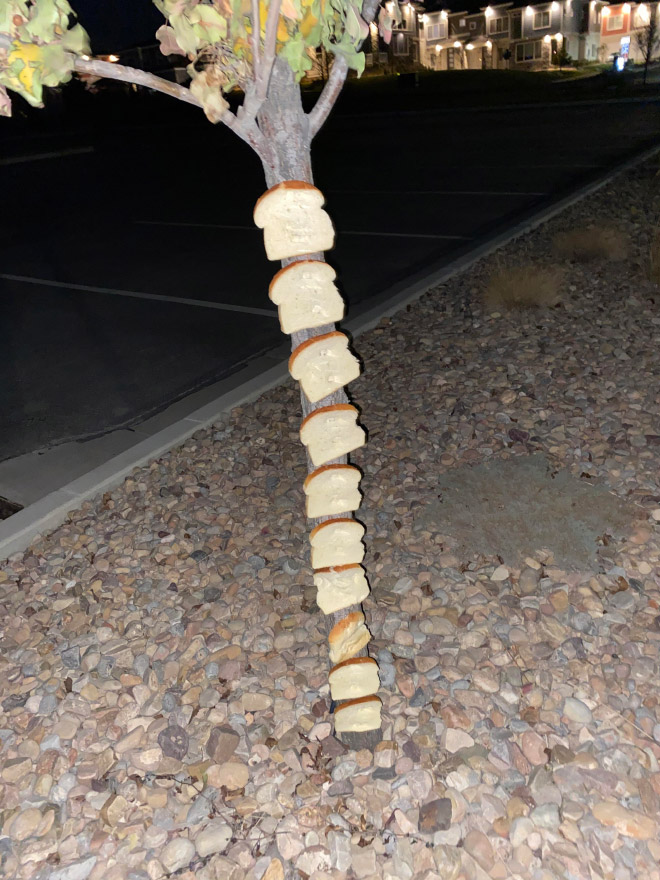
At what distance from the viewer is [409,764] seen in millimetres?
2299

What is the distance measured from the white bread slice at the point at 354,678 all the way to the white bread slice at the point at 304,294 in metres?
1.14

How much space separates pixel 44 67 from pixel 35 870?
2254mm

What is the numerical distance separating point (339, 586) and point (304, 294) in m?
0.90

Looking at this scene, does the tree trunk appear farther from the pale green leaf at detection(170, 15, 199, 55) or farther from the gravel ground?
the gravel ground

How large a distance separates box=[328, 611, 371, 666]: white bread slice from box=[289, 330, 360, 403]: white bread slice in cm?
78

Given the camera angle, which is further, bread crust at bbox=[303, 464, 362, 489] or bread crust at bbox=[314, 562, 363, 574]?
bread crust at bbox=[314, 562, 363, 574]

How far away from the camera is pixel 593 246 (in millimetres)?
6262

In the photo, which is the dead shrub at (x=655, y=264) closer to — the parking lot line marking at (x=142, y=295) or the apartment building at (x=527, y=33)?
the parking lot line marking at (x=142, y=295)

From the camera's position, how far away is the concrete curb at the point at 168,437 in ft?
11.8

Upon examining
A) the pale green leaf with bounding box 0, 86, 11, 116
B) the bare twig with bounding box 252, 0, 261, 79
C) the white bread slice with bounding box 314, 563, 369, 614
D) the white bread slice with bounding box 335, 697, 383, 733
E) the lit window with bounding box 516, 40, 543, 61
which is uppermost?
the lit window with bounding box 516, 40, 543, 61

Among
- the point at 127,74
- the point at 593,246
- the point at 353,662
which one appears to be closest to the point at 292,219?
the point at 127,74

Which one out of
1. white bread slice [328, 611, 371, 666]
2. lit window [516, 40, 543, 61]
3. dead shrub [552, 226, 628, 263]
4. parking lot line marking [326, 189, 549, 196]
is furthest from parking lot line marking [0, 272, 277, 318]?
lit window [516, 40, 543, 61]

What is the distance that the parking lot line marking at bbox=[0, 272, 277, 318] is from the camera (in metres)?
6.61

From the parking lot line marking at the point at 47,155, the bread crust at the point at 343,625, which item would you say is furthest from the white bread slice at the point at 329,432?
the parking lot line marking at the point at 47,155
